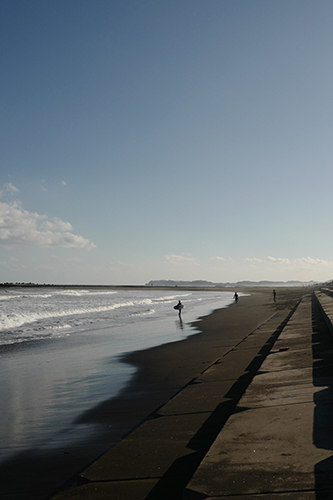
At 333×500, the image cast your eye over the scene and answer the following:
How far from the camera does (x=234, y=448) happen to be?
125 inches

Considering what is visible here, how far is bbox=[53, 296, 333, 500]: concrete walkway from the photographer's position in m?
2.57

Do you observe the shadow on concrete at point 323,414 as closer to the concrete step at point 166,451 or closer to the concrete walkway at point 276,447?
the concrete walkway at point 276,447

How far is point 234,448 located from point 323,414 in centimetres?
117

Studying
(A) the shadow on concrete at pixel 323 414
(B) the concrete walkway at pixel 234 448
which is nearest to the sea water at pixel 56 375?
(B) the concrete walkway at pixel 234 448

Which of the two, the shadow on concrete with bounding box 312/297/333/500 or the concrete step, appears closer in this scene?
the shadow on concrete with bounding box 312/297/333/500

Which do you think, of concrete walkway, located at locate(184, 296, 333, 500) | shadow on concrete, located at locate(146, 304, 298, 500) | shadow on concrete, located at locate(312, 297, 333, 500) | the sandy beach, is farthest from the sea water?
shadow on concrete, located at locate(312, 297, 333, 500)

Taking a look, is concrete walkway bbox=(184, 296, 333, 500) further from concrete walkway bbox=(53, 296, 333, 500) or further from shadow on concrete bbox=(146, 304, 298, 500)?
shadow on concrete bbox=(146, 304, 298, 500)

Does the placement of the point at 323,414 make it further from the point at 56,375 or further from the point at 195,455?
the point at 56,375

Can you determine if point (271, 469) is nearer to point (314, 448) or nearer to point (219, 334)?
point (314, 448)

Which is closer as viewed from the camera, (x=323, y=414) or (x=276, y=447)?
(x=276, y=447)

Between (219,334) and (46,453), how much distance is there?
11.1 metres

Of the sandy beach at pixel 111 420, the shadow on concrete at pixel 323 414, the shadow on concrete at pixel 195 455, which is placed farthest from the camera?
the sandy beach at pixel 111 420

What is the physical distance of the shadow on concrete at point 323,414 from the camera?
2428mm

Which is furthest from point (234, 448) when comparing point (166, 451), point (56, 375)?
point (56, 375)
